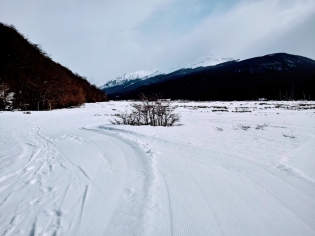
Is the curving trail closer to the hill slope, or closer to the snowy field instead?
the snowy field

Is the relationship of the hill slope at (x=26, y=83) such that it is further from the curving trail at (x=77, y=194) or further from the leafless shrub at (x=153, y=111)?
the curving trail at (x=77, y=194)

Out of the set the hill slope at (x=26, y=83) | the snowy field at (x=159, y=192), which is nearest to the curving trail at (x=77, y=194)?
the snowy field at (x=159, y=192)

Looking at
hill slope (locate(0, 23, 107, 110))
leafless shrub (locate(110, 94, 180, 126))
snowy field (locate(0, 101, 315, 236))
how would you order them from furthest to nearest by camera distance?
hill slope (locate(0, 23, 107, 110)) < leafless shrub (locate(110, 94, 180, 126)) < snowy field (locate(0, 101, 315, 236))

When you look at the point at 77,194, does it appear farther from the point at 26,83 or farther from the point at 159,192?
the point at 26,83

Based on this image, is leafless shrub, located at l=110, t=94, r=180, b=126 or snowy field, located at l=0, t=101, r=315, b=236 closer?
snowy field, located at l=0, t=101, r=315, b=236

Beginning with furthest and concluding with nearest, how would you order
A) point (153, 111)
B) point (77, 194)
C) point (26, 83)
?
1. point (26, 83)
2. point (153, 111)
3. point (77, 194)

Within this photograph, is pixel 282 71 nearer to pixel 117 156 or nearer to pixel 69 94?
pixel 69 94

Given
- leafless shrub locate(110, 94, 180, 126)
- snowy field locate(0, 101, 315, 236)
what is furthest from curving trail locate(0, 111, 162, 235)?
leafless shrub locate(110, 94, 180, 126)

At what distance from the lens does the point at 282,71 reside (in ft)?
504

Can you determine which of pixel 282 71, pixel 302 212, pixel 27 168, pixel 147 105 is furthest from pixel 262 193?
pixel 282 71

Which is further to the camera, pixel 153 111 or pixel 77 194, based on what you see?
pixel 153 111

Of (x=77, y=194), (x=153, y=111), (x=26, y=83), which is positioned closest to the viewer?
(x=77, y=194)

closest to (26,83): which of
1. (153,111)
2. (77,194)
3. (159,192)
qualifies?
(153,111)

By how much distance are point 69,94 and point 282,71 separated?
179 m
